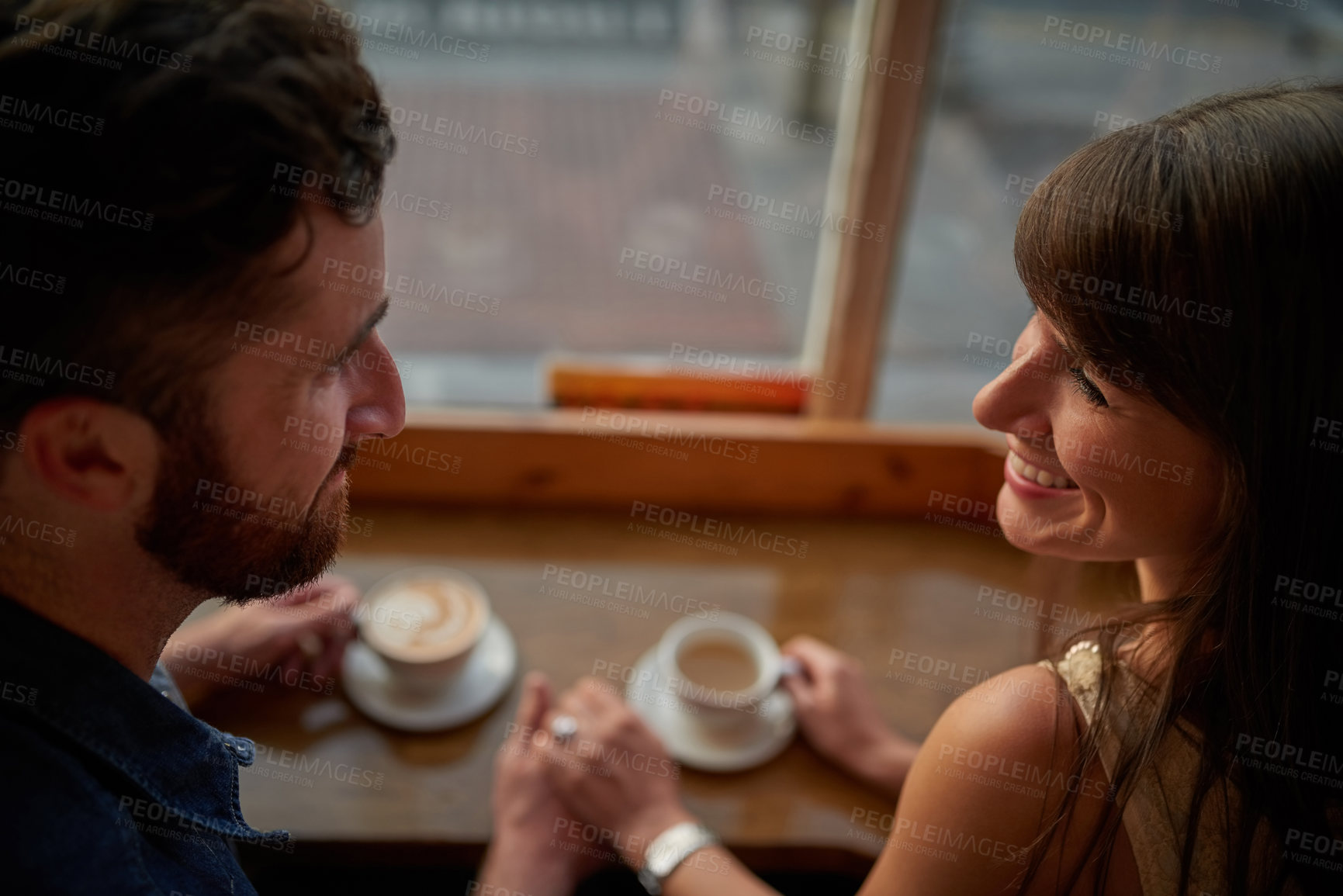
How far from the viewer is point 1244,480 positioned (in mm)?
775

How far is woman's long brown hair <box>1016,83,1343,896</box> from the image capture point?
28.0 inches

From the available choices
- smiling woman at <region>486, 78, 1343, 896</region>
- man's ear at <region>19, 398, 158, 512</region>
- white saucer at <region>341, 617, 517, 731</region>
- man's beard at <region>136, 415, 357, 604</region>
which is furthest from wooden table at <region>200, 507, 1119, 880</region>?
man's ear at <region>19, 398, 158, 512</region>

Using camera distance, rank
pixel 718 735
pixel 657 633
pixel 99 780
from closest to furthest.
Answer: pixel 99 780 → pixel 718 735 → pixel 657 633

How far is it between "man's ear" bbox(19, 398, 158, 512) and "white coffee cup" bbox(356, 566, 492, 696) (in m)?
0.56

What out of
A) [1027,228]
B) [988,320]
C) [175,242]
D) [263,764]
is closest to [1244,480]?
[1027,228]

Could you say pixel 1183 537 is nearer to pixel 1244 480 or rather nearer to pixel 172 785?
pixel 1244 480

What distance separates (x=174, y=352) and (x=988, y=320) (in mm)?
1344

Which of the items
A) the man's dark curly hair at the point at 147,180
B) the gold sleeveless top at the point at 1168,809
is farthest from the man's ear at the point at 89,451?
the gold sleeveless top at the point at 1168,809

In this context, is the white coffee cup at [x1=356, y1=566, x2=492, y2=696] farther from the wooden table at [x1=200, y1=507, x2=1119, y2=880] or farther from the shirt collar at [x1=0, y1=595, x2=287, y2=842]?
the shirt collar at [x1=0, y1=595, x2=287, y2=842]

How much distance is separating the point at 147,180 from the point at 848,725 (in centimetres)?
98

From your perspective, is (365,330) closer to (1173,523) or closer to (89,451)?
(89,451)

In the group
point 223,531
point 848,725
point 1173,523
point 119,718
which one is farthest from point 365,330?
point 848,725

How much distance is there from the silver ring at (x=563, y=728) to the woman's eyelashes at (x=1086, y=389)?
0.72 m

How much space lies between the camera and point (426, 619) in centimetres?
132
